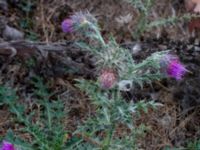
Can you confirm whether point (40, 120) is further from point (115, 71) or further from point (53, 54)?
point (115, 71)

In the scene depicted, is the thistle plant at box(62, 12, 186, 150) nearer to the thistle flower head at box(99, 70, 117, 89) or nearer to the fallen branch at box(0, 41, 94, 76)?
the thistle flower head at box(99, 70, 117, 89)

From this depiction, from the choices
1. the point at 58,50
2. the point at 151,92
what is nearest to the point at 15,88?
the point at 58,50

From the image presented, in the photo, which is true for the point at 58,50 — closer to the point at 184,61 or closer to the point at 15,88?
the point at 15,88

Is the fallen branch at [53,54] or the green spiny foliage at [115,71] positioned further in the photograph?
the fallen branch at [53,54]

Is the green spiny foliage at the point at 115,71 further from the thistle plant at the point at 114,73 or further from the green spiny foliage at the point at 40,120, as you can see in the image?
the green spiny foliage at the point at 40,120

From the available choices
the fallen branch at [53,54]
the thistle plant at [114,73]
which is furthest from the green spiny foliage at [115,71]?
the fallen branch at [53,54]

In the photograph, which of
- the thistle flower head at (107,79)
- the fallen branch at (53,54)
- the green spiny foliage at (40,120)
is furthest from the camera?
the fallen branch at (53,54)

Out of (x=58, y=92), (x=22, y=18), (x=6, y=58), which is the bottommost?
(x=58, y=92)

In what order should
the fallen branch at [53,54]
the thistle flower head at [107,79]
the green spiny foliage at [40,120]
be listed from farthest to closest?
the fallen branch at [53,54] < the green spiny foliage at [40,120] < the thistle flower head at [107,79]
